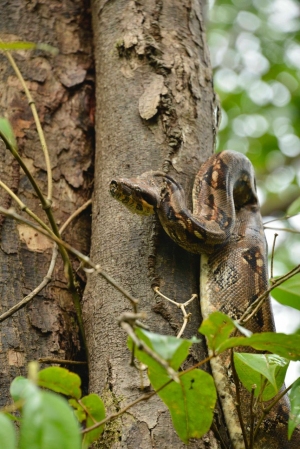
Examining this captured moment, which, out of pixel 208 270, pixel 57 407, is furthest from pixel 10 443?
pixel 208 270

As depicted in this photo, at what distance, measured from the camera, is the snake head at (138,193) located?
3427 mm

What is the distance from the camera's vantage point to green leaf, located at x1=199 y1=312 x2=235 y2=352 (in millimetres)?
1886

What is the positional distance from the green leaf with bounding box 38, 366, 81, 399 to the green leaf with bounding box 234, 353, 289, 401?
663 millimetres

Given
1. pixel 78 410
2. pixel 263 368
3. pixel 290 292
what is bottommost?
pixel 78 410

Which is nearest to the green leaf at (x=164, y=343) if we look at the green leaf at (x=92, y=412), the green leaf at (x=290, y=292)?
the green leaf at (x=92, y=412)

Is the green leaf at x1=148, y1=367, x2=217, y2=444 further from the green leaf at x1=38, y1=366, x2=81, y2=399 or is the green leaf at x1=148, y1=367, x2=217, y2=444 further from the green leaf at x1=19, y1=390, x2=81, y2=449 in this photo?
the green leaf at x1=19, y1=390, x2=81, y2=449

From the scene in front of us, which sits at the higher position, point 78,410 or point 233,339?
point 233,339

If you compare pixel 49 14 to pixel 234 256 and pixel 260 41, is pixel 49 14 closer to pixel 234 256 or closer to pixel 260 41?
pixel 234 256

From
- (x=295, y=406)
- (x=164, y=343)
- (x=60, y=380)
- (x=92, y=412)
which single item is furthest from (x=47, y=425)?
(x=295, y=406)

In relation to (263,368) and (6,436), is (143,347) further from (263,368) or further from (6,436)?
(263,368)

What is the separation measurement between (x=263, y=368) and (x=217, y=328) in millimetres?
353

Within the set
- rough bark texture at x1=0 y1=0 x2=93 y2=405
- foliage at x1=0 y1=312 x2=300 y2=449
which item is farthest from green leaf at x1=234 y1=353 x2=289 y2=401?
rough bark texture at x1=0 y1=0 x2=93 y2=405

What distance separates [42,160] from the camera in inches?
153

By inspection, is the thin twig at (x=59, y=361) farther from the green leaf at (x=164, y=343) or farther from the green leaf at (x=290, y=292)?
the green leaf at (x=164, y=343)
